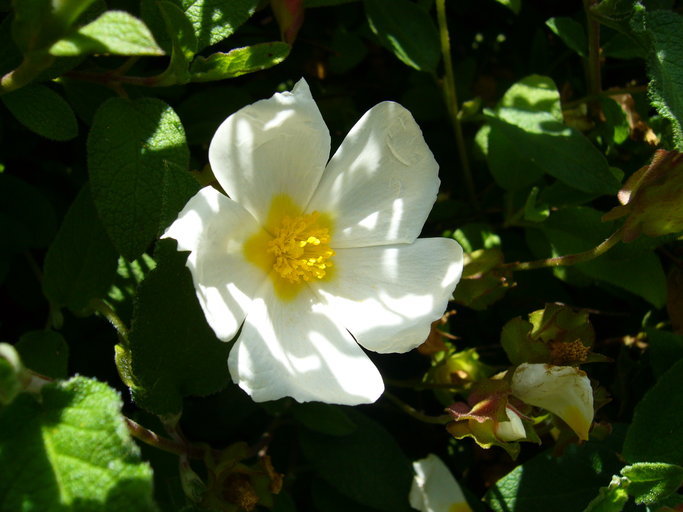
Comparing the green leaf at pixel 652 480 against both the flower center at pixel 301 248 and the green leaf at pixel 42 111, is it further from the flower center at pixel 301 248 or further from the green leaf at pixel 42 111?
the green leaf at pixel 42 111

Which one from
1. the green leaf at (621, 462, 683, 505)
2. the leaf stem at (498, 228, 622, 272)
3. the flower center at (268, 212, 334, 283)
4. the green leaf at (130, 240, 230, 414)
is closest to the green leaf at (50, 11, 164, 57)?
the green leaf at (130, 240, 230, 414)

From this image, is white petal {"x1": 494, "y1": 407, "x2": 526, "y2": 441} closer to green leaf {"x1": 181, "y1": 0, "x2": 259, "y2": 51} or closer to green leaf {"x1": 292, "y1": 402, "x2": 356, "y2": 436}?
green leaf {"x1": 292, "y1": 402, "x2": 356, "y2": 436}

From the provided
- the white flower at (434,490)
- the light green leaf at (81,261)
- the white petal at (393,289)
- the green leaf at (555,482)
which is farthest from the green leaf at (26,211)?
the green leaf at (555,482)

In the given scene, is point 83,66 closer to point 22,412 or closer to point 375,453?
point 22,412

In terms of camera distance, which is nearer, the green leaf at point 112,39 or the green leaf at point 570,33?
the green leaf at point 112,39

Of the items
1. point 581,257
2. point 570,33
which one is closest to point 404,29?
point 570,33

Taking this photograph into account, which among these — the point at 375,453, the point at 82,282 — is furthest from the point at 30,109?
the point at 375,453

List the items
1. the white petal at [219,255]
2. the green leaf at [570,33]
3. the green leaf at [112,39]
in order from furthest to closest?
the green leaf at [570,33] < the white petal at [219,255] < the green leaf at [112,39]
